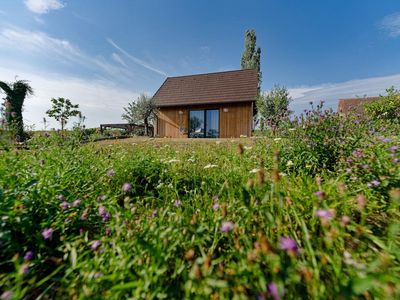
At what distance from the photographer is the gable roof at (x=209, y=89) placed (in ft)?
48.6

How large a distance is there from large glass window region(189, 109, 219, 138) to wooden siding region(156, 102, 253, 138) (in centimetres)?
31

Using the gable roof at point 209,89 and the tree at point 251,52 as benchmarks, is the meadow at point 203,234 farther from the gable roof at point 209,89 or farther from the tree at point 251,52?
the tree at point 251,52

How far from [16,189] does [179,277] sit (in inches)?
62.6

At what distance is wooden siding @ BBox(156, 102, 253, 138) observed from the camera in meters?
14.3

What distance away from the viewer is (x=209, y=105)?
15273mm

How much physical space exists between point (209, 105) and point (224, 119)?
1.63 metres

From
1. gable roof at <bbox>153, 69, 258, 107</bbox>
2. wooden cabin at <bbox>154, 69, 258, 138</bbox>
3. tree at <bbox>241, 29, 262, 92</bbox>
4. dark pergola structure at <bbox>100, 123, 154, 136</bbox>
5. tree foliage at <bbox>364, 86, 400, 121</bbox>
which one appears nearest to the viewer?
tree foliage at <bbox>364, 86, 400, 121</bbox>

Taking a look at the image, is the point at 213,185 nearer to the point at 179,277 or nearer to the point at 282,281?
the point at 179,277

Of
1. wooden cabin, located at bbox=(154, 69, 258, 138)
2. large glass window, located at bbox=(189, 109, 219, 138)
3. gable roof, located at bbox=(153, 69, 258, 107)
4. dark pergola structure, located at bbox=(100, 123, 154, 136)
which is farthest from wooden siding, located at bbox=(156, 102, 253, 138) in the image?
dark pergola structure, located at bbox=(100, 123, 154, 136)

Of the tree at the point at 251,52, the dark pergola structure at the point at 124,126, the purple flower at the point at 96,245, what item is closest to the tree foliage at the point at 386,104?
the purple flower at the point at 96,245

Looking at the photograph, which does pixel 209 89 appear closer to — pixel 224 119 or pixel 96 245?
pixel 224 119

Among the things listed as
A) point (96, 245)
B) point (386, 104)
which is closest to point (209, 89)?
point (386, 104)

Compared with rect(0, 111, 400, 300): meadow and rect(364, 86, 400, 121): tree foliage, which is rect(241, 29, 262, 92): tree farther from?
rect(0, 111, 400, 300): meadow

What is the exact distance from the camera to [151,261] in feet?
3.73
